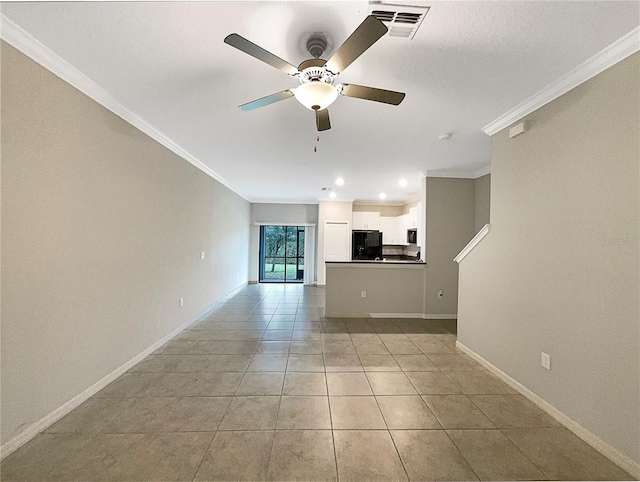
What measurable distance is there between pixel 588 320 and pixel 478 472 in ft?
4.00

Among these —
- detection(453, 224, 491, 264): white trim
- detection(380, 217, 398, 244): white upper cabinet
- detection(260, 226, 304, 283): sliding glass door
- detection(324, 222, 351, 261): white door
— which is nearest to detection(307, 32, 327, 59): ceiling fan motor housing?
detection(453, 224, 491, 264): white trim

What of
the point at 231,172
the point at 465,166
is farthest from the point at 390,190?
the point at 231,172

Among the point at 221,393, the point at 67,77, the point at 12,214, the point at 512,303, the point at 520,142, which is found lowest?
the point at 221,393

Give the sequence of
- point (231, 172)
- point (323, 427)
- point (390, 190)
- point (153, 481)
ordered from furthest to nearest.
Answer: point (390, 190) < point (231, 172) < point (323, 427) < point (153, 481)

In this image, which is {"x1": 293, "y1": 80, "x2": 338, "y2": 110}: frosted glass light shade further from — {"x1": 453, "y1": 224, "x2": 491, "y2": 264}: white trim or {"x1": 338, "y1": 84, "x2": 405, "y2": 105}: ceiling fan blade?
{"x1": 453, "y1": 224, "x2": 491, "y2": 264}: white trim

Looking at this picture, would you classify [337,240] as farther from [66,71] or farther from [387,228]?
[66,71]

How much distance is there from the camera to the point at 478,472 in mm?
1595

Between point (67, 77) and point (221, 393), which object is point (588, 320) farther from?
point (67, 77)

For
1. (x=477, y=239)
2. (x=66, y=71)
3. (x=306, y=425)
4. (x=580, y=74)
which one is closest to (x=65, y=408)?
(x=306, y=425)

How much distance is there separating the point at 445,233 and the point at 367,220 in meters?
3.25

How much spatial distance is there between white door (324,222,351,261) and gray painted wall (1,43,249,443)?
4.78 m

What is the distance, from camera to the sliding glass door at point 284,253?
914 centimetres

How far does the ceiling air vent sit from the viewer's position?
1413mm

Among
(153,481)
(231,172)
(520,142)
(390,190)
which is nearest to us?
(153,481)
